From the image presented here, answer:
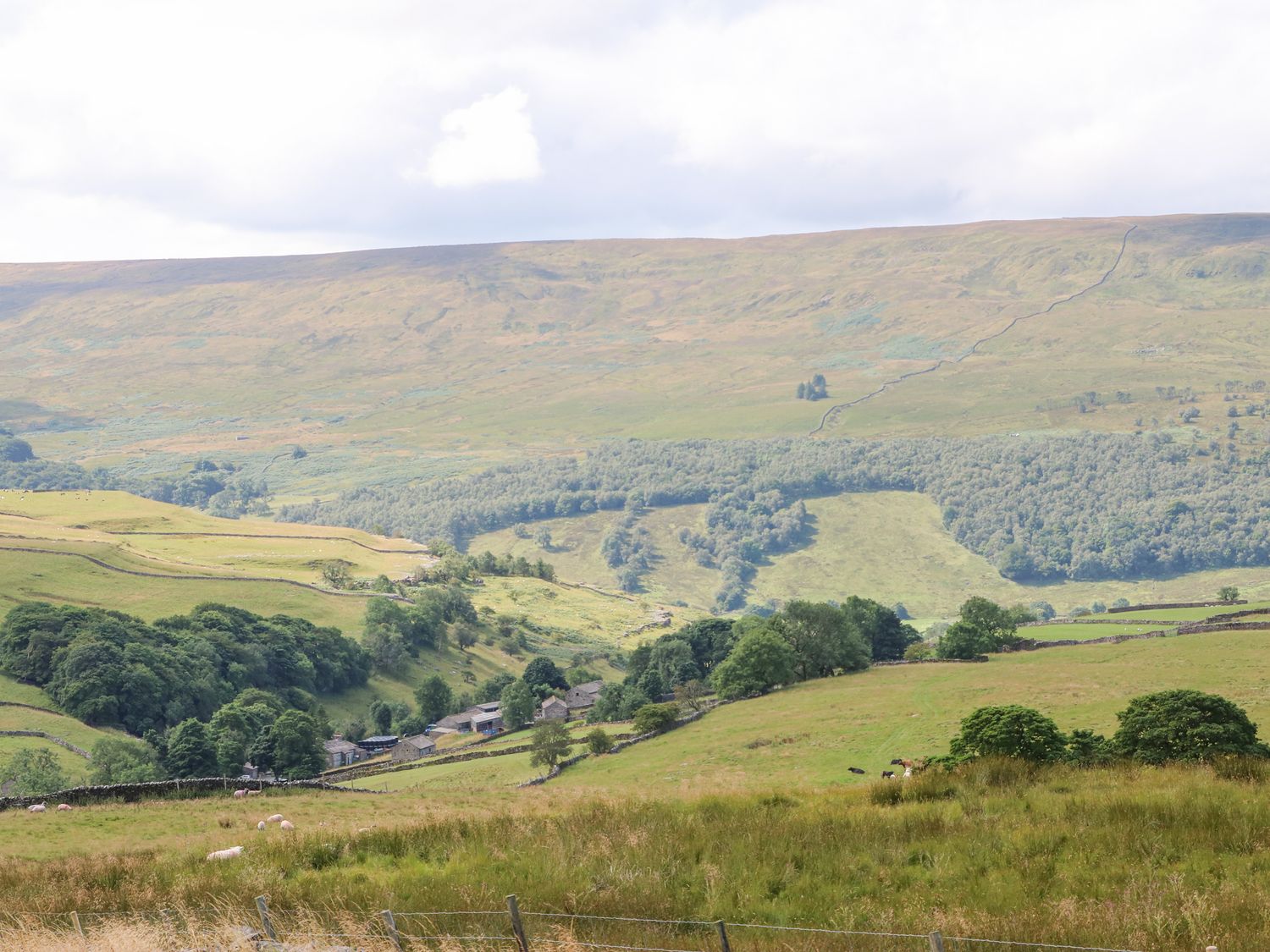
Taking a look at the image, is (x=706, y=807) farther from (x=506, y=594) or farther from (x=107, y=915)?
(x=506, y=594)

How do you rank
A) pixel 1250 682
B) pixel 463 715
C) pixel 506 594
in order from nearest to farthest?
pixel 1250 682 < pixel 463 715 < pixel 506 594

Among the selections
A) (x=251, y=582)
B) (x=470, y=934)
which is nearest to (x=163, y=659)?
(x=251, y=582)

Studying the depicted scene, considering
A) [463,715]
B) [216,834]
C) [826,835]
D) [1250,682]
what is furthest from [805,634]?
[826,835]

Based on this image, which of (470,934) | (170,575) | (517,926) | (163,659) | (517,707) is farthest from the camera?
(170,575)

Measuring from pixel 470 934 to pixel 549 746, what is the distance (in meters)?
47.3

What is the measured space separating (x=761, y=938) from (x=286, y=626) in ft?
350

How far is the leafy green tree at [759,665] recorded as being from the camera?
7262 cm

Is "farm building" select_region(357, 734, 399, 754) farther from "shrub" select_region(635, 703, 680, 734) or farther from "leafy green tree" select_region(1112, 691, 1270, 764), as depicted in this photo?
"leafy green tree" select_region(1112, 691, 1270, 764)

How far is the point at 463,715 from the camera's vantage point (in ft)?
332

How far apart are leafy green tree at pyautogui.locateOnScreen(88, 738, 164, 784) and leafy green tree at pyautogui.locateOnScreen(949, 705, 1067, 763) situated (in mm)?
51615

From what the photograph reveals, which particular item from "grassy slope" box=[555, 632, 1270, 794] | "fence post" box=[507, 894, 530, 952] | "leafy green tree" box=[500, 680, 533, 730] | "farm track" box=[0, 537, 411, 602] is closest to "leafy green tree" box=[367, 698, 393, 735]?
"leafy green tree" box=[500, 680, 533, 730]

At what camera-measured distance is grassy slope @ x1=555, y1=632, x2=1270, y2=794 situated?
143ft

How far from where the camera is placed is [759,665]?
72875 mm

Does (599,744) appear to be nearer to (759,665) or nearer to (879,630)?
(759,665)
